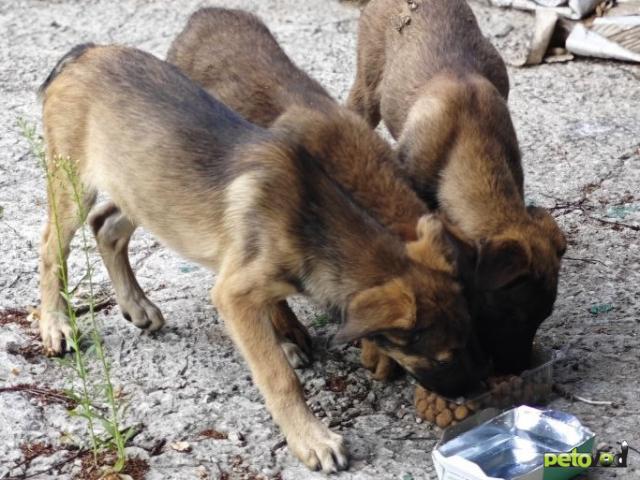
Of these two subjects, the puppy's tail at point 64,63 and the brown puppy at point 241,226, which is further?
the puppy's tail at point 64,63

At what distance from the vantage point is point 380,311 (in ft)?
12.7

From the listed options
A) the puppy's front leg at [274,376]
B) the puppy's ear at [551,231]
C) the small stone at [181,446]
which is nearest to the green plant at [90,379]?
the small stone at [181,446]

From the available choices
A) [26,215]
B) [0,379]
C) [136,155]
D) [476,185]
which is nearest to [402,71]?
[476,185]

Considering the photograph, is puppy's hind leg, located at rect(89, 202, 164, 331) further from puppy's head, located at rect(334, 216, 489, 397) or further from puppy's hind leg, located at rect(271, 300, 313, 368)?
puppy's head, located at rect(334, 216, 489, 397)

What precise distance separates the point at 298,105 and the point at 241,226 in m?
0.99

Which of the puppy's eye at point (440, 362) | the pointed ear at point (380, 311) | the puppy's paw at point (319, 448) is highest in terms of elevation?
the pointed ear at point (380, 311)

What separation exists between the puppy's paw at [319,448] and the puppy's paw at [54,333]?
1289 millimetres

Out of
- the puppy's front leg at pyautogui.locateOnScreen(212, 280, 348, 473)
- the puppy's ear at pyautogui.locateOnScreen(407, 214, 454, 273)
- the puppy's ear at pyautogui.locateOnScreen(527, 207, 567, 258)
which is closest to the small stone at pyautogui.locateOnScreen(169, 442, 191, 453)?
the puppy's front leg at pyautogui.locateOnScreen(212, 280, 348, 473)

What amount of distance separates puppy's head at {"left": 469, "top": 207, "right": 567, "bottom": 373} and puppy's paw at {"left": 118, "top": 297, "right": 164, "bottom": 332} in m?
1.57

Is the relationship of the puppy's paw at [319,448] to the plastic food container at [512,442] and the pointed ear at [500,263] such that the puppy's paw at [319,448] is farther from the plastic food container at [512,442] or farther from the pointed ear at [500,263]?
the pointed ear at [500,263]

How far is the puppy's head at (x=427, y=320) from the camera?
3.87 meters

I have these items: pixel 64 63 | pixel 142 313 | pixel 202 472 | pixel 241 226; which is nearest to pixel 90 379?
pixel 142 313

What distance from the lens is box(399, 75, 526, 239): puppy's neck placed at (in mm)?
4727

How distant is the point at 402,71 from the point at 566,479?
2.83m
